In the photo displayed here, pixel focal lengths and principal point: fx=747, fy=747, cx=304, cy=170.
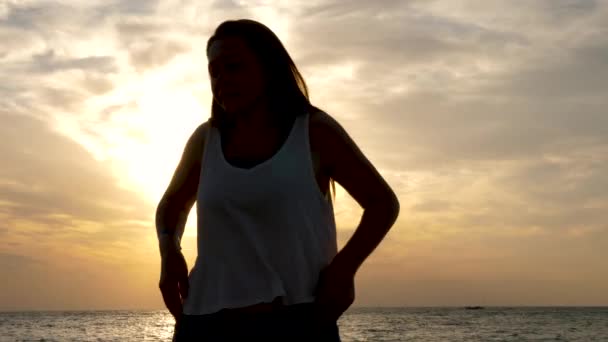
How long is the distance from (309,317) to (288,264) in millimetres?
145

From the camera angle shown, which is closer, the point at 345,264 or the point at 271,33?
the point at 345,264

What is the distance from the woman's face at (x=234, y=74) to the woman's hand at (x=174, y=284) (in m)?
0.45

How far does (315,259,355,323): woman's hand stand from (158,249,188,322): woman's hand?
1.31ft

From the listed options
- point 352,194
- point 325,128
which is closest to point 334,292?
point 352,194

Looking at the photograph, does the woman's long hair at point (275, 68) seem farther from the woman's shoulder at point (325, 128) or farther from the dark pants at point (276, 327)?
the dark pants at point (276, 327)

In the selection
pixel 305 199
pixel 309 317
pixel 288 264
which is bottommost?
pixel 309 317

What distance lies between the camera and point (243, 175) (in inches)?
75.9

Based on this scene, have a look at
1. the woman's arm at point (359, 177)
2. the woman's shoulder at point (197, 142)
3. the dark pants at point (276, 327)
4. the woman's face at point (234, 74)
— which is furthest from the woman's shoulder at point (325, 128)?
the dark pants at point (276, 327)

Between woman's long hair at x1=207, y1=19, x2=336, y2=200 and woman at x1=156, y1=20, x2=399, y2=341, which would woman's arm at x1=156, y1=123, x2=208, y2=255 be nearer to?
woman at x1=156, y1=20, x2=399, y2=341

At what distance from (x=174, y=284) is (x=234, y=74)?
1.96 feet

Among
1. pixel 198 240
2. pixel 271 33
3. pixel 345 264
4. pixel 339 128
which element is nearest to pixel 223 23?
pixel 271 33

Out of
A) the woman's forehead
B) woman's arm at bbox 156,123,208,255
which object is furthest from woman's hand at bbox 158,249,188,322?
the woman's forehead

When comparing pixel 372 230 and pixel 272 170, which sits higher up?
pixel 272 170

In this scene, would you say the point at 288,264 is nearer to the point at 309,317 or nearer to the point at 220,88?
the point at 309,317
